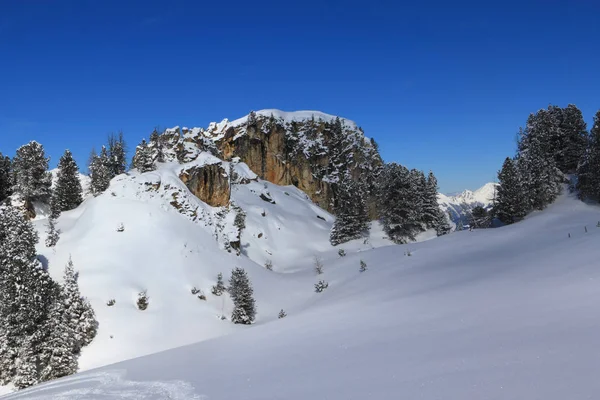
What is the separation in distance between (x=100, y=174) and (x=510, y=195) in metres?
60.1

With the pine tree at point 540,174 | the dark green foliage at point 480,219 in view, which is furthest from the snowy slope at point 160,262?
the pine tree at point 540,174

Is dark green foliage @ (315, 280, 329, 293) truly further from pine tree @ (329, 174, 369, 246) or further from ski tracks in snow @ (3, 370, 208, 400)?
ski tracks in snow @ (3, 370, 208, 400)

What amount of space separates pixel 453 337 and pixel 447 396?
3763 millimetres

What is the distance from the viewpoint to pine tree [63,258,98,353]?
28.6m

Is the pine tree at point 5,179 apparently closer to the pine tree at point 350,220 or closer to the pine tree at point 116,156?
the pine tree at point 116,156

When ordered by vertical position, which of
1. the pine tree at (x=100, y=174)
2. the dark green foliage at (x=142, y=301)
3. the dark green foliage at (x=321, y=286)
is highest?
the pine tree at (x=100, y=174)

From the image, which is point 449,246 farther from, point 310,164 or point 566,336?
point 310,164

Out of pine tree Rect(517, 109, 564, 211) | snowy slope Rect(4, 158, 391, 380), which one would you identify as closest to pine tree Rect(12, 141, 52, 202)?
snowy slope Rect(4, 158, 391, 380)

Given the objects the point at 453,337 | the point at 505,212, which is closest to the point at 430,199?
the point at 505,212

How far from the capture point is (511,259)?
2308 centimetres

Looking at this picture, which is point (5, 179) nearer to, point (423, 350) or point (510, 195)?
point (423, 350)

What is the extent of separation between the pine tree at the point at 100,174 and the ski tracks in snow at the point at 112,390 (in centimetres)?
4612

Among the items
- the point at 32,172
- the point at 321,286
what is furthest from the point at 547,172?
the point at 32,172

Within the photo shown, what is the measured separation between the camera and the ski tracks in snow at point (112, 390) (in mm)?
9570
